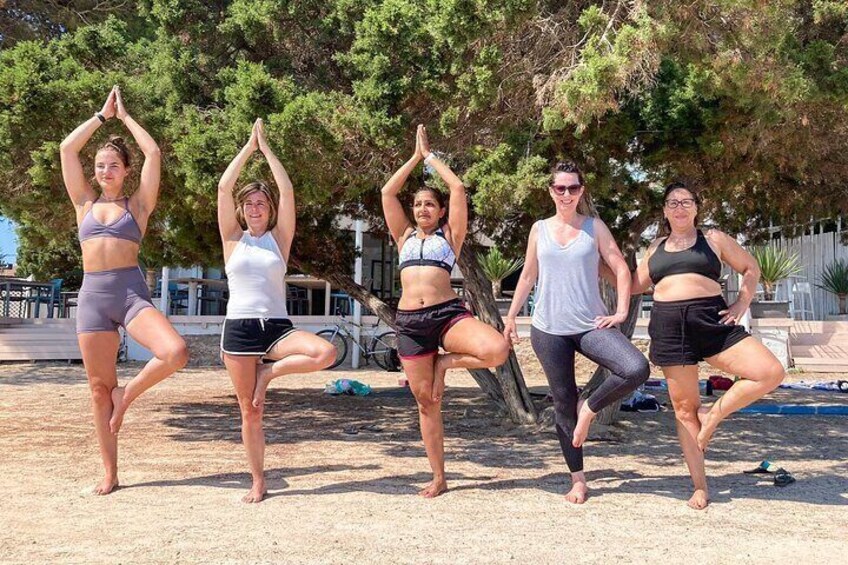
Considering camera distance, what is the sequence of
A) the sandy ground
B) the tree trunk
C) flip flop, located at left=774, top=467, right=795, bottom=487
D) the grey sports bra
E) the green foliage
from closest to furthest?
the sandy ground → the grey sports bra → the green foliage → flip flop, located at left=774, top=467, right=795, bottom=487 → the tree trunk

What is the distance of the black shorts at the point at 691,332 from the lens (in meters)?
4.35

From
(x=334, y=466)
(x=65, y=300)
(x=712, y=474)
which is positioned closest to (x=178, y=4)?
(x=334, y=466)

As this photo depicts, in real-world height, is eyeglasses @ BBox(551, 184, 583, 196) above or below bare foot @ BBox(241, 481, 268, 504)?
above

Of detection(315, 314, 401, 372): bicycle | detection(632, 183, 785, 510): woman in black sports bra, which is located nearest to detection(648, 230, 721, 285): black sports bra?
detection(632, 183, 785, 510): woman in black sports bra

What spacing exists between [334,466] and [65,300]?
1584 cm

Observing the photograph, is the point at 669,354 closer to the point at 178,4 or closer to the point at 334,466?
the point at 334,466

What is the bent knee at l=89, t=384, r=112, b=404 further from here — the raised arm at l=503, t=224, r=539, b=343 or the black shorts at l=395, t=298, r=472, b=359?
A: the raised arm at l=503, t=224, r=539, b=343

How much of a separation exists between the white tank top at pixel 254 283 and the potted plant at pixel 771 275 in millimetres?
12139

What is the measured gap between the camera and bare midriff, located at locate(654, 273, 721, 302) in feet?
14.4

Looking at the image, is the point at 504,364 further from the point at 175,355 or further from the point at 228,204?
the point at 175,355

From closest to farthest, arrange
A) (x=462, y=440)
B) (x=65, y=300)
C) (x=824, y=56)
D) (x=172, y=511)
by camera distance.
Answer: (x=172, y=511)
(x=824, y=56)
(x=462, y=440)
(x=65, y=300)

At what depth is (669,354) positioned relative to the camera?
175 inches

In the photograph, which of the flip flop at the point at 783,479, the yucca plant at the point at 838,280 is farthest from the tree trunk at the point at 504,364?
the yucca plant at the point at 838,280

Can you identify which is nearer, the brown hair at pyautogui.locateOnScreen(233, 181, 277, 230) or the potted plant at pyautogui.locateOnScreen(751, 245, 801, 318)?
the brown hair at pyautogui.locateOnScreen(233, 181, 277, 230)
